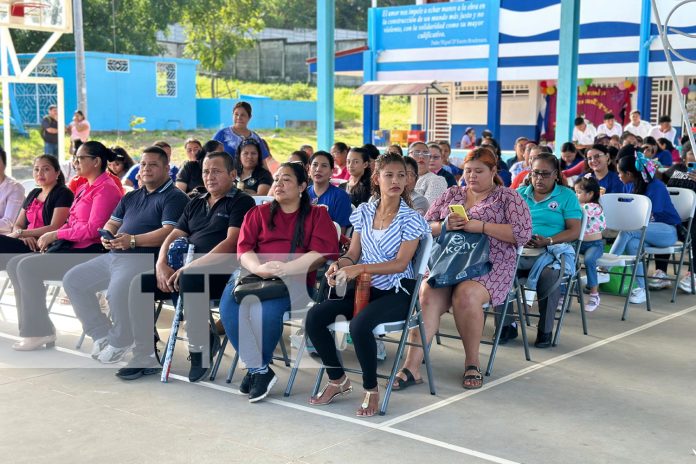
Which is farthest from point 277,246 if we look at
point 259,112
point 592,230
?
point 259,112

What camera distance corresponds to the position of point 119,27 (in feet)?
115

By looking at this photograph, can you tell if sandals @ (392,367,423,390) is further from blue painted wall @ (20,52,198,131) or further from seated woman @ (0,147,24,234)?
blue painted wall @ (20,52,198,131)

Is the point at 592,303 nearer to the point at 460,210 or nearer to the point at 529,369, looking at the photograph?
the point at 529,369

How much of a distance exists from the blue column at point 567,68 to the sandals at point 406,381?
6.07m

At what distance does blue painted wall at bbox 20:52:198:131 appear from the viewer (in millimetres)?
27766

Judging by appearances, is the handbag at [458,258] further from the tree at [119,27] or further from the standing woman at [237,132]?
Result: the tree at [119,27]

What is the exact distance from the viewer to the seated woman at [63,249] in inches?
227

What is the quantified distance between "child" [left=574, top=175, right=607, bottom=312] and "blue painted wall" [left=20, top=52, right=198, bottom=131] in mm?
23157

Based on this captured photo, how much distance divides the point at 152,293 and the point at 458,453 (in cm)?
223

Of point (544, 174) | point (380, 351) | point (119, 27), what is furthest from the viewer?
point (119, 27)

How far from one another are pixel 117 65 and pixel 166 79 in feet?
7.71

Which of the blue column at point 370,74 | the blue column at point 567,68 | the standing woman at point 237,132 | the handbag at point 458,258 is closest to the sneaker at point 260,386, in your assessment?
the handbag at point 458,258

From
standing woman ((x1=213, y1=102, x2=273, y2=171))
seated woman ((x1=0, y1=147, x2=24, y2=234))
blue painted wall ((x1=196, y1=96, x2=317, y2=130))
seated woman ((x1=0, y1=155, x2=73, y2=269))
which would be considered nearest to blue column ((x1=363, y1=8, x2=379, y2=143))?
blue painted wall ((x1=196, y1=96, x2=317, y2=130))

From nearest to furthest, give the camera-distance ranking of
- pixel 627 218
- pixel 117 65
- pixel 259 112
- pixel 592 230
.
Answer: pixel 592 230, pixel 627 218, pixel 117 65, pixel 259 112
